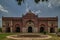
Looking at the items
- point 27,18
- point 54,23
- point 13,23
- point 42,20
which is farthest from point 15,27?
point 54,23

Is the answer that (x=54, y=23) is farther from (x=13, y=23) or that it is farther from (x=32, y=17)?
(x=13, y=23)

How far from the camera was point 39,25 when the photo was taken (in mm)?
39469

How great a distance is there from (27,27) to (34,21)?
Answer: 2.27m

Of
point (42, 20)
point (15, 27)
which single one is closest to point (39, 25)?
point (42, 20)

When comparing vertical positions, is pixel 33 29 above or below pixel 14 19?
below

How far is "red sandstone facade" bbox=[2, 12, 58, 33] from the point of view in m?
39.1

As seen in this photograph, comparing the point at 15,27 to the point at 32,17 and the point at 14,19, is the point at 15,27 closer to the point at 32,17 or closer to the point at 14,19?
the point at 14,19

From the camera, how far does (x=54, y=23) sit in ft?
129

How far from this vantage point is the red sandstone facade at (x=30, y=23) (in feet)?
128

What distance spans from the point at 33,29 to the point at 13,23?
520 centimetres

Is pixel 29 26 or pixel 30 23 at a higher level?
pixel 30 23

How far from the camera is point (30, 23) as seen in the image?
39.1 metres

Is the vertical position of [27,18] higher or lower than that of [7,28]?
higher

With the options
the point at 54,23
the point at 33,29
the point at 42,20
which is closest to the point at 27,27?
the point at 33,29
